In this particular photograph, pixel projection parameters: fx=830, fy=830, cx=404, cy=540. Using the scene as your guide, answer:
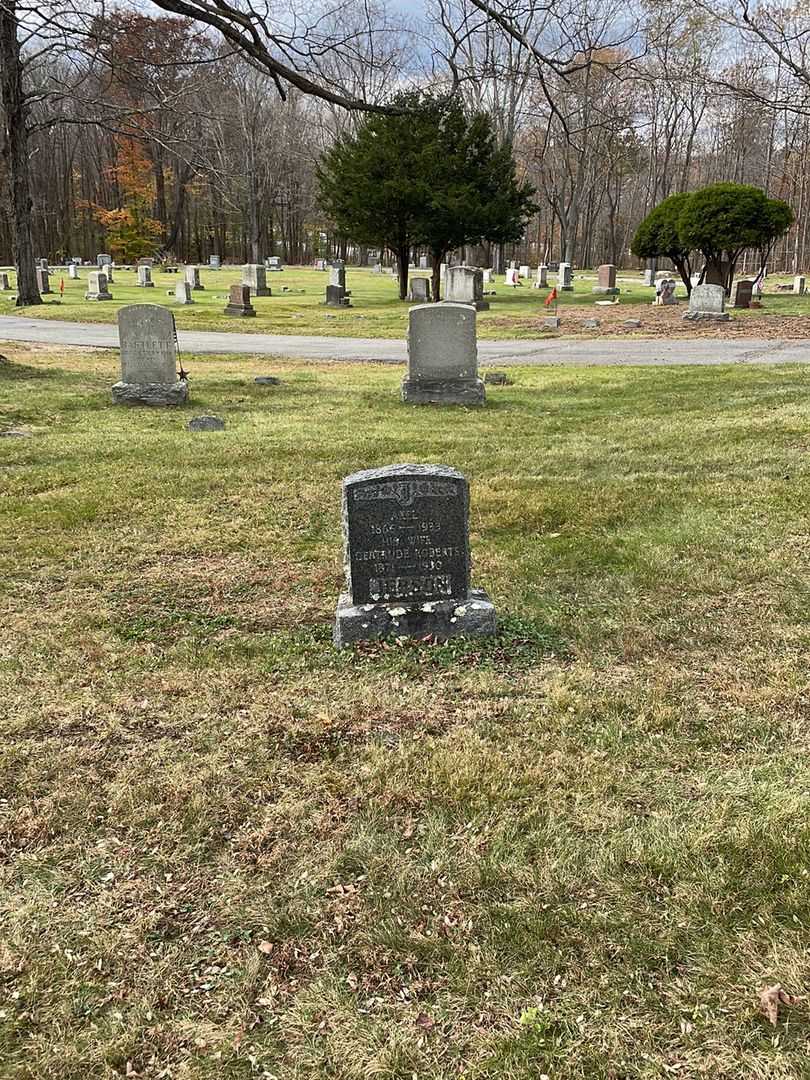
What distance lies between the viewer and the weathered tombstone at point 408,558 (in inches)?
167

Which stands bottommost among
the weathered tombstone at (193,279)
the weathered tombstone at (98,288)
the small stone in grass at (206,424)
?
the small stone in grass at (206,424)

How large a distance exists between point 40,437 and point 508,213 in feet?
87.7

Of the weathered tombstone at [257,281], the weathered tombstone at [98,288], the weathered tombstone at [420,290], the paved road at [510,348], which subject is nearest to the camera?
the paved road at [510,348]

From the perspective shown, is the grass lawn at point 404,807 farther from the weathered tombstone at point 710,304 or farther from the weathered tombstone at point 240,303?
the weathered tombstone at point 240,303

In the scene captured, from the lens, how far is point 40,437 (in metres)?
9.48

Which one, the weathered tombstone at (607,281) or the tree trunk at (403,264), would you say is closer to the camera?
the tree trunk at (403,264)

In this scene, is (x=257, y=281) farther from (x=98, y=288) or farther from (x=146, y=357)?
(x=146, y=357)

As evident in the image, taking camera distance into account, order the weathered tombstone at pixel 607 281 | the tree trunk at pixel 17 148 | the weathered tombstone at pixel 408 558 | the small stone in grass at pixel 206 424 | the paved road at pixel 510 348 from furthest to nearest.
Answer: the weathered tombstone at pixel 607 281, the tree trunk at pixel 17 148, the paved road at pixel 510 348, the small stone in grass at pixel 206 424, the weathered tombstone at pixel 408 558

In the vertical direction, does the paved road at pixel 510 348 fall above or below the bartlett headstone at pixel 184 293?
below

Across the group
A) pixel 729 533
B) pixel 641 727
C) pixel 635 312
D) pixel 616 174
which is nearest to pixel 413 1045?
pixel 641 727

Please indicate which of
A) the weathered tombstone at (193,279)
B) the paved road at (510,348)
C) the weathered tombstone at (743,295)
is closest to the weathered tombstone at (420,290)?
the paved road at (510,348)

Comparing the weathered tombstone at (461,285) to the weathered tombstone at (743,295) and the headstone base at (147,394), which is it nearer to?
the weathered tombstone at (743,295)

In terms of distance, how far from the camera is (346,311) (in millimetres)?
30703

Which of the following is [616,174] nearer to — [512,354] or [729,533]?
[512,354]
